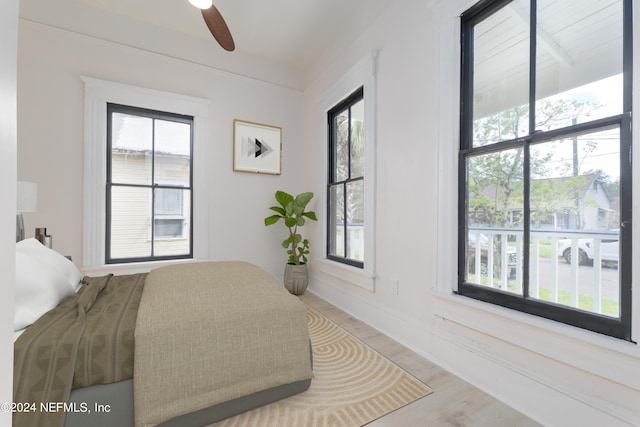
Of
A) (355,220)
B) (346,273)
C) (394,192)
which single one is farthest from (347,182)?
(346,273)

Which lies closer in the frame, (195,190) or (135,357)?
(135,357)

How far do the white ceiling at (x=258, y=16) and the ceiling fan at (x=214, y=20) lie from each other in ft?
3.50

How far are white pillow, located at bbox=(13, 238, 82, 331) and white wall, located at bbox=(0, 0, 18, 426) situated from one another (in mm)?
1195

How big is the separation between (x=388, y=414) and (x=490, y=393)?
0.65 metres

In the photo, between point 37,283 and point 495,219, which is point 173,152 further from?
point 495,219

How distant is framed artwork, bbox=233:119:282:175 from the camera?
3.53 metres

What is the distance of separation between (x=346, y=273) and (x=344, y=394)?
1.43m

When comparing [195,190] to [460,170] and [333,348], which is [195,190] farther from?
[460,170]

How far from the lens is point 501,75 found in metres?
1.69

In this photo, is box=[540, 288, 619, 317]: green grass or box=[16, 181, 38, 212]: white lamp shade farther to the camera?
box=[16, 181, 38, 212]: white lamp shade

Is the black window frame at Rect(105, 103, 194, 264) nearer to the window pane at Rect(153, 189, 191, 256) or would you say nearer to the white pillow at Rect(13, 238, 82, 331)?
the window pane at Rect(153, 189, 191, 256)

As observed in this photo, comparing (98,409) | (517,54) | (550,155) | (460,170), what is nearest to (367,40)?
(517,54)

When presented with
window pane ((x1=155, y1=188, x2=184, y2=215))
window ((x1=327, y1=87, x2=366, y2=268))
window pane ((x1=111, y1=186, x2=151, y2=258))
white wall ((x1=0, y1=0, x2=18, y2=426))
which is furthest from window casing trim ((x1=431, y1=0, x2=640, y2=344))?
window pane ((x1=111, y1=186, x2=151, y2=258))

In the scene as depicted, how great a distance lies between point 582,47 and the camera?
1.37 meters
